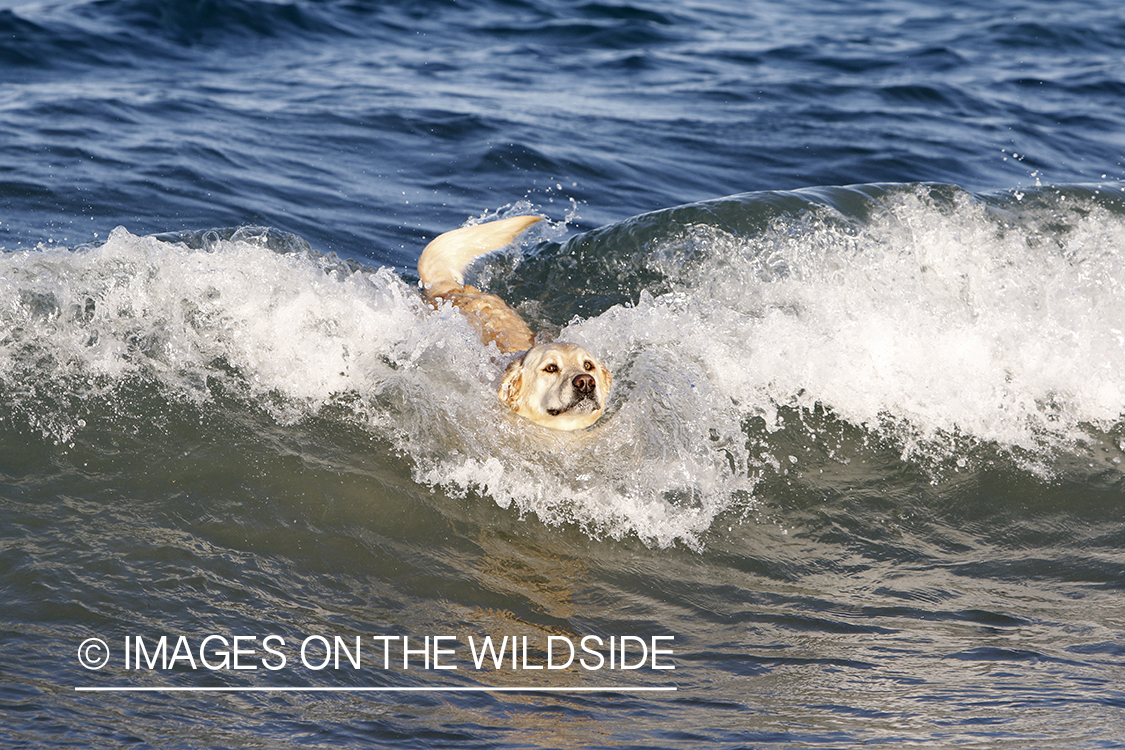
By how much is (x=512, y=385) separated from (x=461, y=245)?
162cm

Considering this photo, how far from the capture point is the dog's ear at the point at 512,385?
511cm

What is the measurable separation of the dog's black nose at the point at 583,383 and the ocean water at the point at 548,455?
32 centimetres

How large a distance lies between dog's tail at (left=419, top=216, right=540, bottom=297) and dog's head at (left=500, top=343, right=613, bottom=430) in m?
1.42

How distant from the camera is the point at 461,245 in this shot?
21.2 feet

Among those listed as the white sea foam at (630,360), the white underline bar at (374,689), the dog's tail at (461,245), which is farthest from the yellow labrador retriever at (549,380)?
the white underline bar at (374,689)

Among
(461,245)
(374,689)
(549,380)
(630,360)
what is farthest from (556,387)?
(374,689)

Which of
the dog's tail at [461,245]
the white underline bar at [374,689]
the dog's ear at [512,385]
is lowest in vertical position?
the white underline bar at [374,689]

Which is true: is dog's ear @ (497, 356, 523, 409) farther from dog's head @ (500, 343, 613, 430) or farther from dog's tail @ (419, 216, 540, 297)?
dog's tail @ (419, 216, 540, 297)

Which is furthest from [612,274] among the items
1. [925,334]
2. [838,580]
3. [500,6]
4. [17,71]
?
[500,6]

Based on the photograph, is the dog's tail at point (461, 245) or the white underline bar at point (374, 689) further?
the dog's tail at point (461, 245)

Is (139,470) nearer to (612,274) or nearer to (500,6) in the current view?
(612,274)

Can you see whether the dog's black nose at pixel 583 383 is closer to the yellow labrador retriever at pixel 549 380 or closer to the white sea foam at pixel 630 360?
the yellow labrador retriever at pixel 549 380
